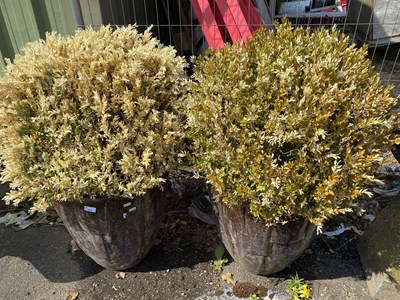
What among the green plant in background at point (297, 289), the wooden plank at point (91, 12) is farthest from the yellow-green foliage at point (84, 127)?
the wooden plank at point (91, 12)

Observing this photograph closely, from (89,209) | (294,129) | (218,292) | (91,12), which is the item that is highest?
(91,12)

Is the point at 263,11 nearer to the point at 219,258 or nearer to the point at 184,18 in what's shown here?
the point at 184,18

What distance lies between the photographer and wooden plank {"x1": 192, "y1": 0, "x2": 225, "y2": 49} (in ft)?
12.6

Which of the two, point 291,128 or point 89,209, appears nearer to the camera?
point 291,128

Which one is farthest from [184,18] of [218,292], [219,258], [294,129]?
[218,292]

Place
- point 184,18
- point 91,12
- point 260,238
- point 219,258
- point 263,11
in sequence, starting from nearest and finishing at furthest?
point 260,238, point 219,258, point 91,12, point 263,11, point 184,18

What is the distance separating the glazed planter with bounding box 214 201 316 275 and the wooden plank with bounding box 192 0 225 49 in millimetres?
2253

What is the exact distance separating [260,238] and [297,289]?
0.57 meters

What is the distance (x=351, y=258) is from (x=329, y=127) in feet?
4.32

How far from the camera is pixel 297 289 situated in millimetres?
2426

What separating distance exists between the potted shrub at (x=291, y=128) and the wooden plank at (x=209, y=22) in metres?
1.91

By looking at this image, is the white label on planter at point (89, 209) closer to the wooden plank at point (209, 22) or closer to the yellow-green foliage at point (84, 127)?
the yellow-green foliage at point (84, 127)

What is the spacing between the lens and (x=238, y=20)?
3.73m

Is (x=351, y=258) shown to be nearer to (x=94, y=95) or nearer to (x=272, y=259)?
(x=272, y=259)
